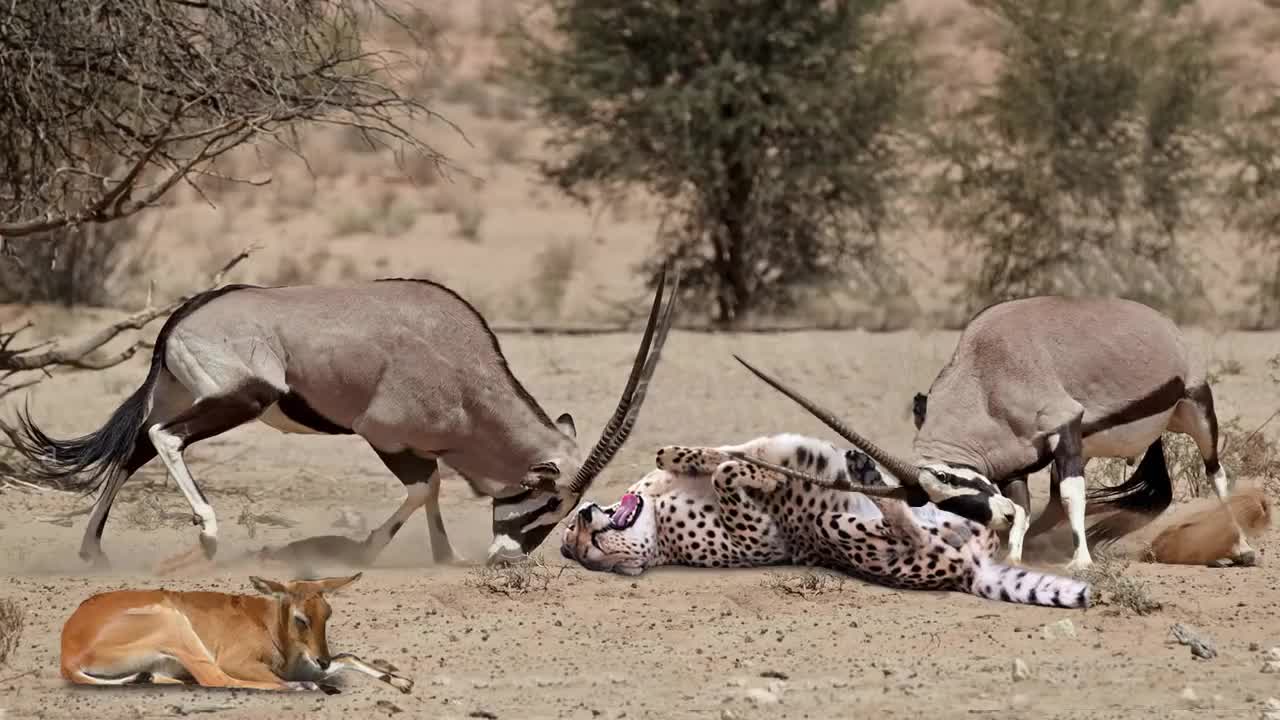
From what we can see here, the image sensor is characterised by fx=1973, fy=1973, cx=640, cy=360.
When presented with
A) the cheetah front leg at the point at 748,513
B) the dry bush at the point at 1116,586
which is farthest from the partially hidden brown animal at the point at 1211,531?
the cheetah front leg at the point at 748,513

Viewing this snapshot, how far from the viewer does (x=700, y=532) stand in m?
8.17

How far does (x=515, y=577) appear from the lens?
7.61 metres

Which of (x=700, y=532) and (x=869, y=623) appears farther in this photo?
(x=700, y=532)

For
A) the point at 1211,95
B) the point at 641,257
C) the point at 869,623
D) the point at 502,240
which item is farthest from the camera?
the point at 502,240

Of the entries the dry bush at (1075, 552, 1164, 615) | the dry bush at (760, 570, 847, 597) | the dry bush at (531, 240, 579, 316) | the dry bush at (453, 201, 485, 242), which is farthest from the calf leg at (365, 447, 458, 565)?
the dry bush at (453, 201, 485, 242)

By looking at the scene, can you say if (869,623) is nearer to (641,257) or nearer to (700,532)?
(700,532)

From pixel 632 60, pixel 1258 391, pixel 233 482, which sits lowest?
pixel 233 482

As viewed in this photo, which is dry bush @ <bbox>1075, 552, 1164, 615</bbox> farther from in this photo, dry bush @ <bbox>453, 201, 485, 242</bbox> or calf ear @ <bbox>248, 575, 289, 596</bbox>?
dry bush @ <bbox>453, 201, 485, 242</bbox>

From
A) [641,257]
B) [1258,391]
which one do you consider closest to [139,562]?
[1258,391]

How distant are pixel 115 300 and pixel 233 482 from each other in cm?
756

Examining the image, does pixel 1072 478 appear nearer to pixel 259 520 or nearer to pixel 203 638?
pixel 203 638

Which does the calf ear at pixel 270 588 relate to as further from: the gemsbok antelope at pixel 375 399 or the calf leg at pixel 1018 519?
the calf leg at pixel 1018 519

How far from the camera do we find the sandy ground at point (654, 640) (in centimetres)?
606

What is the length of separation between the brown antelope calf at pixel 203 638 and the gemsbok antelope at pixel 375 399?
2380 millimetres
